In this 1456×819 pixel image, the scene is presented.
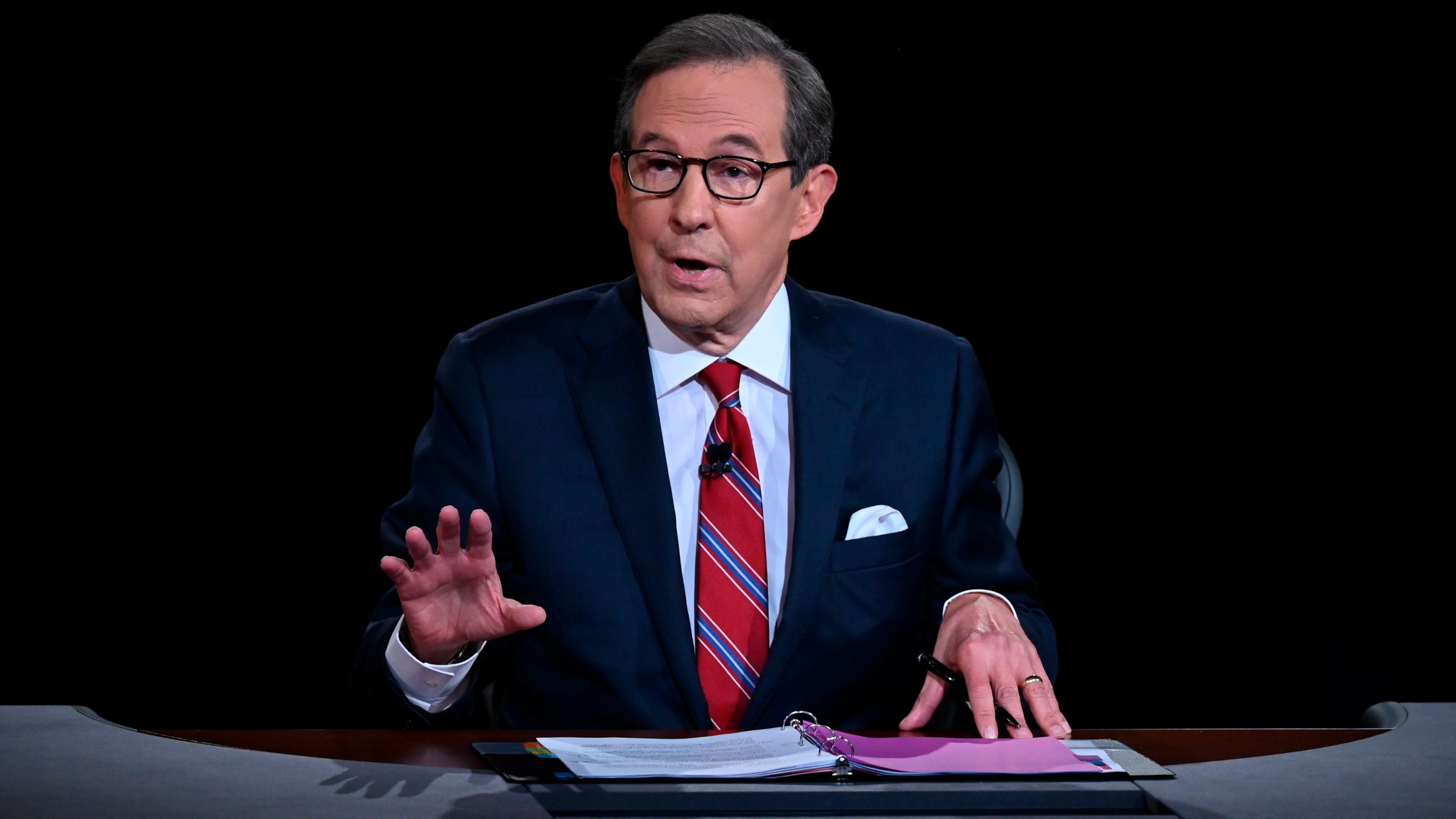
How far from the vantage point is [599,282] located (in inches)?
110

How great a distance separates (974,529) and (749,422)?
38cm

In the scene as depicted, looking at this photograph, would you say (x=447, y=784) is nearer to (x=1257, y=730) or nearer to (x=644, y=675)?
(x=644, y=675)

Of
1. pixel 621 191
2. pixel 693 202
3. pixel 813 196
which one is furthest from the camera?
pixel 813 196

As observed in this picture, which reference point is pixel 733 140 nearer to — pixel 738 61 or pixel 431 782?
pixel 738 61

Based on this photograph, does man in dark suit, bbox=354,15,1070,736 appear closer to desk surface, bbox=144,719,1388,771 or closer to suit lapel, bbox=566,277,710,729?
suit lapel, bbox=566,277,710,729

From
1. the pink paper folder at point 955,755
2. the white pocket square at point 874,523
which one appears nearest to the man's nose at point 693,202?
the white pocket square at point 874,523

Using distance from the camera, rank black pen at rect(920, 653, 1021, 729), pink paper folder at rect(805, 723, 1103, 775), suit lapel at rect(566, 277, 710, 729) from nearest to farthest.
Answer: pink paper folder at rect(805, 723, 1103, 775)
black pen at rect(920, 653, 1021, 729)
suit lapel at rect(566, 277, 710, 729)

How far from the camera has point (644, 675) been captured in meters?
1.89

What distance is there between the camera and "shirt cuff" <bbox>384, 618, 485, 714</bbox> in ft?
5.77

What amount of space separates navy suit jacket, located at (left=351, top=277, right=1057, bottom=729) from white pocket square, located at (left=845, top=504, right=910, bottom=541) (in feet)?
0.05

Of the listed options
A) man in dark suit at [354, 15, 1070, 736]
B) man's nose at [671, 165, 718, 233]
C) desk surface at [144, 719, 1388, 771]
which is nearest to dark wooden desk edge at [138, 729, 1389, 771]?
desk surface at [144, 719, 1388, 771]

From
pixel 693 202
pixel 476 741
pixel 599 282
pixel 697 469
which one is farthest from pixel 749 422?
pixel 599 282

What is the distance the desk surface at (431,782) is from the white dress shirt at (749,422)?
545 millimetres

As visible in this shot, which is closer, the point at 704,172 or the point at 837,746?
the point at 837,746
